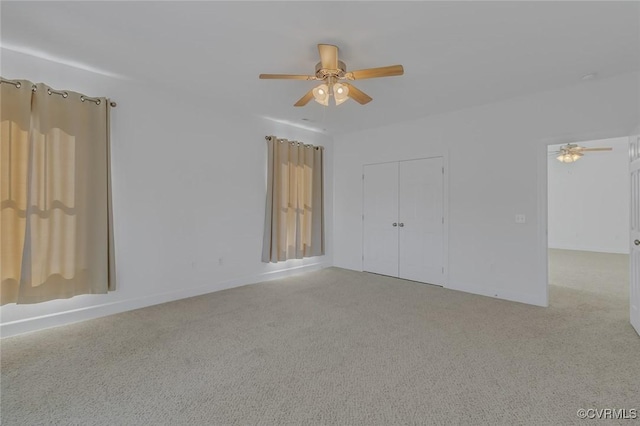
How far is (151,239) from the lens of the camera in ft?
12.8

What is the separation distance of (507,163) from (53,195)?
5.53 metres

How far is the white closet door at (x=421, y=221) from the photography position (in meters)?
4.93

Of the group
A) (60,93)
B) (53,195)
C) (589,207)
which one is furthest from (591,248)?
(60,93)

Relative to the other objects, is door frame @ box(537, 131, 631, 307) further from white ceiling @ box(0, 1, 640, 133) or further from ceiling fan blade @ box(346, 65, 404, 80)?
ceiling fan blade @ box(346, 65, 404, 80)

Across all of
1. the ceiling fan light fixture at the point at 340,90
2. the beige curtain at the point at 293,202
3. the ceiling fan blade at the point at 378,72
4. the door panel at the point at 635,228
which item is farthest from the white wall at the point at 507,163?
the ceiling fan light fixture at the point at 340,90

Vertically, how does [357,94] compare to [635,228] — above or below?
above

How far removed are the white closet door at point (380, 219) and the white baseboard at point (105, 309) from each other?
6.74ft

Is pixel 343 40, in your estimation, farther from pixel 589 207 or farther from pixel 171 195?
pixel 589 207

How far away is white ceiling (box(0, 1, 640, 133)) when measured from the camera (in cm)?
229

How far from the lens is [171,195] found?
4.10m

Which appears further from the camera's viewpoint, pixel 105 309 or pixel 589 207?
pixel 589 207

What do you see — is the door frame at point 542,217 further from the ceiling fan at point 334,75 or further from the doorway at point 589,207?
the doorway at point 589,207

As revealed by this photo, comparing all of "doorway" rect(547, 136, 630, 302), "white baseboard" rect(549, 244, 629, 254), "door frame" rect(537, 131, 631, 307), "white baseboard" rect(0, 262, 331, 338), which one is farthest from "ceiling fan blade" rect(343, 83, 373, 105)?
"white baseboard" rect(549, 244, 629, 254)

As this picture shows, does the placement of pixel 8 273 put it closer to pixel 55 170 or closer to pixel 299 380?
pixel 55 170
